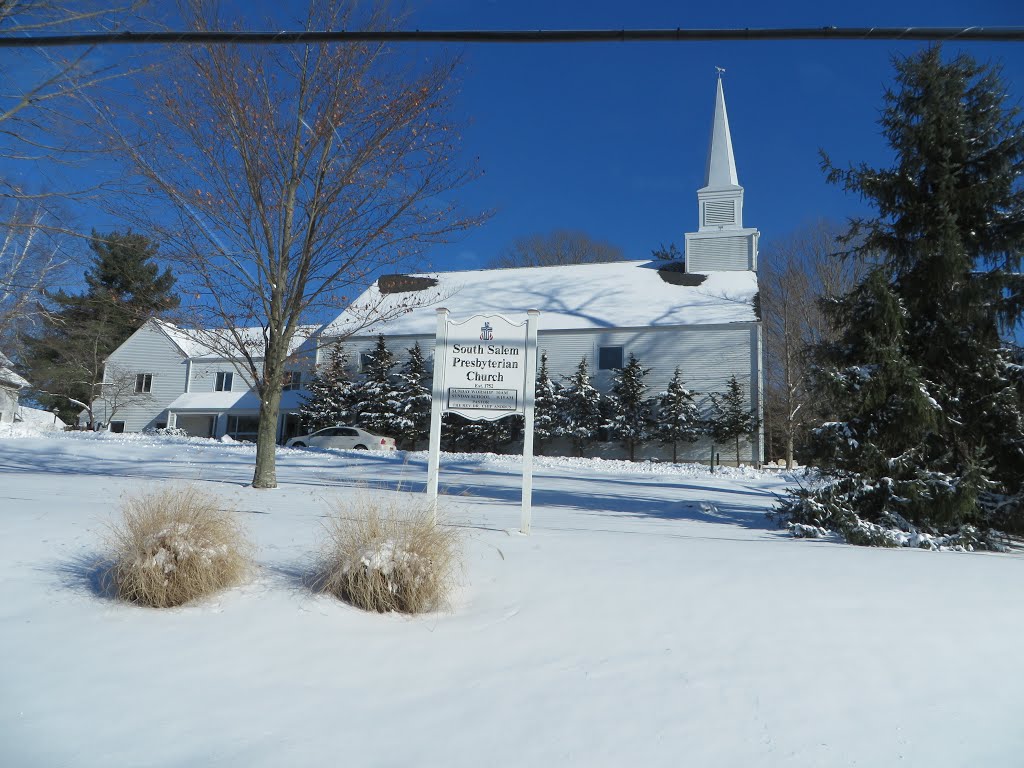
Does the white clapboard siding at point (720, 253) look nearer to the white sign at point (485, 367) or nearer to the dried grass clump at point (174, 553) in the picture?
the white sign at point (485, 367)

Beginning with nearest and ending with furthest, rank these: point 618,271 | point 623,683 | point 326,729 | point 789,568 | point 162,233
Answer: point 326,729 < point 623,683 < point 789,568 < point 162,233 < point 618,271

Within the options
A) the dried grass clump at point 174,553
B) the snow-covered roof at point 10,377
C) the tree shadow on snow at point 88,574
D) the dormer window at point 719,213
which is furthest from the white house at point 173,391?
the dried grass clump at point 174,553

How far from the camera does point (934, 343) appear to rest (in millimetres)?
10906

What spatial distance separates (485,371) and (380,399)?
24844 millimetres

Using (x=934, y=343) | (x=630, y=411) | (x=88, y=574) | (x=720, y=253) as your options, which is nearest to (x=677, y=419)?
(x=630, y=411)

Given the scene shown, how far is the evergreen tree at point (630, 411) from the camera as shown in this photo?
29.9 meters

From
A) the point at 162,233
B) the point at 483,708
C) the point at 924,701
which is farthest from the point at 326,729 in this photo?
the point at 162,233

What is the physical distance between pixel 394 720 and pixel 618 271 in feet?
111

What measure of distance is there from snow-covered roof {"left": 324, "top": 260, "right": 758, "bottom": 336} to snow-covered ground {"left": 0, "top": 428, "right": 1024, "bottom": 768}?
84.1 ft

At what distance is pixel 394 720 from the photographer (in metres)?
3.46

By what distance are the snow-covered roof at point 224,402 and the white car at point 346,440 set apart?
611 cm

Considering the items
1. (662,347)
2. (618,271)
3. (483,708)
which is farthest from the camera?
(618,271)

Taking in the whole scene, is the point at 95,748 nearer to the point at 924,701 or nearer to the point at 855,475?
the point at 924,701

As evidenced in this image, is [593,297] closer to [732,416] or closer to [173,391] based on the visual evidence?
[732,416]
